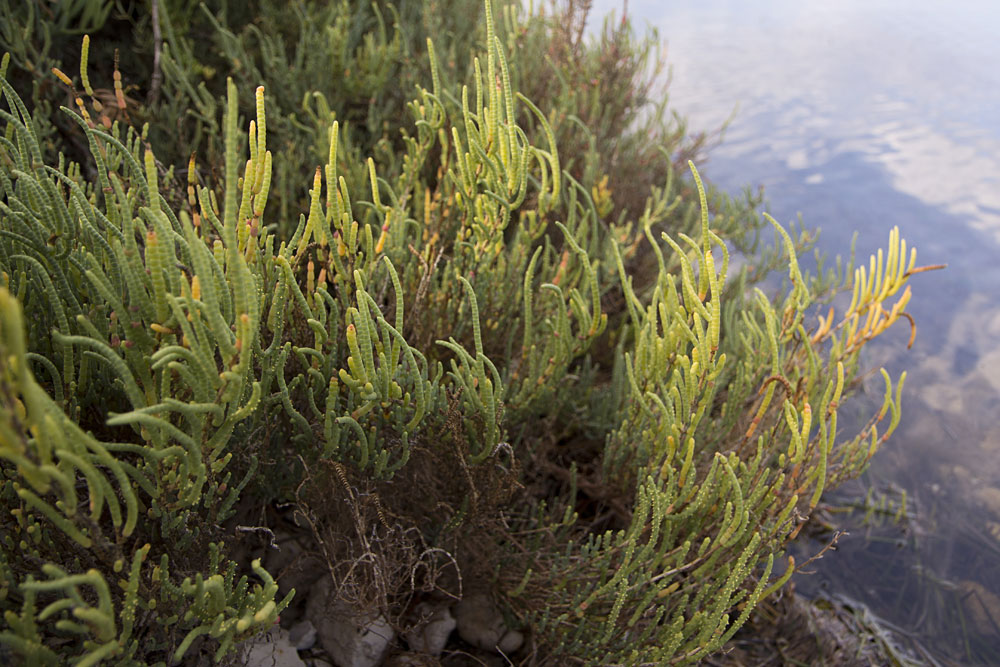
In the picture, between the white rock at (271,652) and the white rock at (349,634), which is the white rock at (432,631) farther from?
the white rock at (271,652)

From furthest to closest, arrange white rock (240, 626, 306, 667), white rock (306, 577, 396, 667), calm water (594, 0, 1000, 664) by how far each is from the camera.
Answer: calm water (594, 0, 1000, 664)
white rock (306, 577, 396, 667)
white rock (240, 626, 306, 667)

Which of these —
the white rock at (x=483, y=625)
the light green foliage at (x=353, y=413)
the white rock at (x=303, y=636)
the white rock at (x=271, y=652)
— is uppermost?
the light green foliage at (x=353, y=413)

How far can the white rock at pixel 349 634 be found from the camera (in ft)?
4.85

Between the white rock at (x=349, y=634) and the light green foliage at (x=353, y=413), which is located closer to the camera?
the light green foliage at (x=353, y=413)

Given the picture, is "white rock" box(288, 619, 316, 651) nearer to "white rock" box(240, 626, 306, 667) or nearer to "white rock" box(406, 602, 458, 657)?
"white rock" box(240, 626, 306, 667)

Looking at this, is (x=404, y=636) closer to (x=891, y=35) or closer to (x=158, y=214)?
(x=158, y=214)

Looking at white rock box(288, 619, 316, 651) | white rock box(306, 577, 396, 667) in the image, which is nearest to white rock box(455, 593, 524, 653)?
white rock box(306, 577, 396, 667)

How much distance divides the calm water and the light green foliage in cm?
102

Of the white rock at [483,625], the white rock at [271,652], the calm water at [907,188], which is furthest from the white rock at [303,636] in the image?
the calm water at [907,188]

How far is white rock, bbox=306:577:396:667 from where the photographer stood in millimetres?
1479

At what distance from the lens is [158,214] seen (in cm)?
82

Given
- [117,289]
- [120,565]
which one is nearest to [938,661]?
[120,565]

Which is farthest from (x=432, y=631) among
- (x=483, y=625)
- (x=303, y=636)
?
(x=303, y=636)

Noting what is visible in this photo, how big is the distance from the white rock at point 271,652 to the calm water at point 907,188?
197cm
